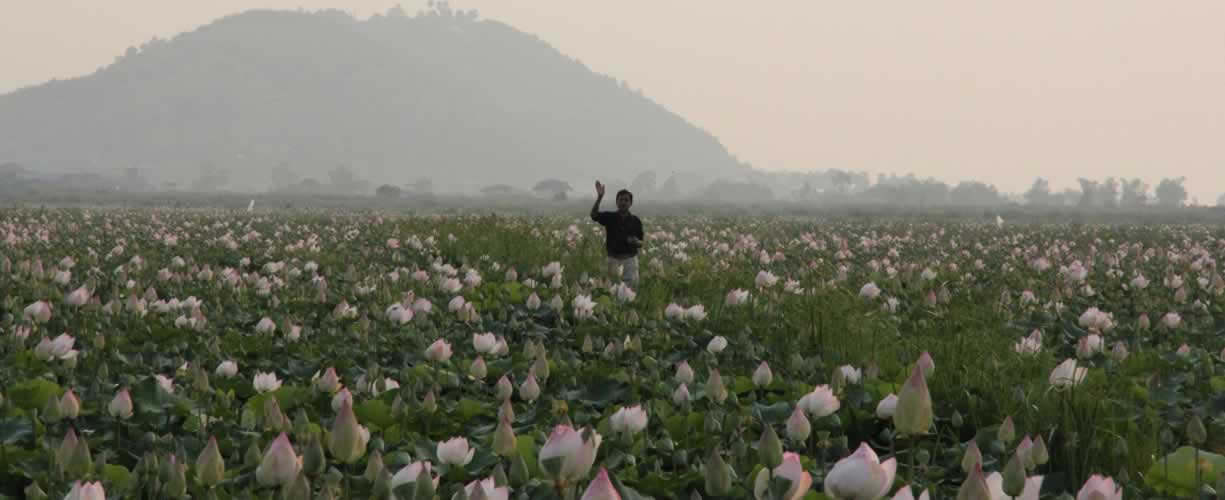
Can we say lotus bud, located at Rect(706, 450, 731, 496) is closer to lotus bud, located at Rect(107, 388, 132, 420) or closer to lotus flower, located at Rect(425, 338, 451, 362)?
lotus bud, located at Rect(107, 388, 132, 420)

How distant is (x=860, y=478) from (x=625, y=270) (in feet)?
26.7

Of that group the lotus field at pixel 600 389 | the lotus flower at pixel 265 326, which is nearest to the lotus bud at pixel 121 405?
the lotus field at pixel 600 389

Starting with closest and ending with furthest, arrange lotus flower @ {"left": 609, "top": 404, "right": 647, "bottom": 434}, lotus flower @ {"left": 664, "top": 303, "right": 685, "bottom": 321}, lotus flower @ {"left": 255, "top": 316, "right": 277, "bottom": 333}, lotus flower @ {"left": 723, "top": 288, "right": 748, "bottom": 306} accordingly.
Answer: lotus flower @ {"left": 609, "top": 404, "right": 647, "bottom": 434}, lotus flower @ {"left": 255, "top": 316, "right": 277, "bottom": 333}, lotus flower @ {"left": 664, "top": 303, "right": 685, "bottom": 321}, lotus flower @ {"left": 723, "top": 288, "right": 748, "bottom": 306}

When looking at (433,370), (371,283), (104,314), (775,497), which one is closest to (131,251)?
(371,283)

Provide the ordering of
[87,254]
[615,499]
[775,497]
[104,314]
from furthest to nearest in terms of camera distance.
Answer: [87,254]
[104,314]
[775,497]
[615,499]

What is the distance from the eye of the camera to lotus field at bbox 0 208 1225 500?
290 cm

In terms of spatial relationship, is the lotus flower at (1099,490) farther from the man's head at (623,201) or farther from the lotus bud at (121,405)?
the man's head at (623,201)

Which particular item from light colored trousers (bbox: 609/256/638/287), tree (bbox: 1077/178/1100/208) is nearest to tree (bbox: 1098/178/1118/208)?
tree (bbox: 1077/178/1100/208)

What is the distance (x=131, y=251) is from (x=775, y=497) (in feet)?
37.2

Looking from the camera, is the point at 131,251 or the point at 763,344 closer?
the point at 763,344

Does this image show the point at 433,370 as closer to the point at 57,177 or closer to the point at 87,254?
the point at 87,254

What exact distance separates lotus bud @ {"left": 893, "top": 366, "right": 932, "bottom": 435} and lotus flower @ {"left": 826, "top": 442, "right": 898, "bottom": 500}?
33 centimetres

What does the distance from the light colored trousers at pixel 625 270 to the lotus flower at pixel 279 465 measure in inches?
284

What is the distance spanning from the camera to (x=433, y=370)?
5.08 meters
